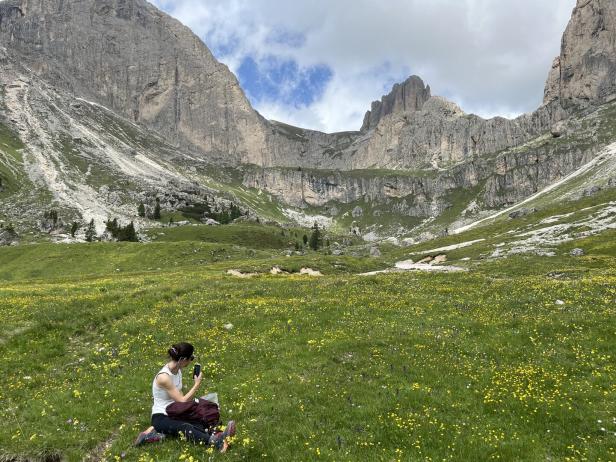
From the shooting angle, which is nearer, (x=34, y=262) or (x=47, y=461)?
(x=47, y=461)

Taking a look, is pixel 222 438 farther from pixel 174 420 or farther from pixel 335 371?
pixel 335 371

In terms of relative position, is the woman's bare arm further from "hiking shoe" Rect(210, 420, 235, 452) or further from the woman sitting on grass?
"hiking shoe" Rect(210, 420, 235, 452)

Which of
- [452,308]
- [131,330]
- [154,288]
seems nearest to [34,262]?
[154,288]

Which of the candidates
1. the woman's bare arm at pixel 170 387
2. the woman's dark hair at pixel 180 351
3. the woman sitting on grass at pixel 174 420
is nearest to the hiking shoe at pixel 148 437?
the woman sitting on grass at pixel 174 420

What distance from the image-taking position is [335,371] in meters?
18.2

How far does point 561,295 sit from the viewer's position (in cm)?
2769

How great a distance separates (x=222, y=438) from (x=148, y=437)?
245cm

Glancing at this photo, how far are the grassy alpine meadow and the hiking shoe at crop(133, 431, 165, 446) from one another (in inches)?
9.7

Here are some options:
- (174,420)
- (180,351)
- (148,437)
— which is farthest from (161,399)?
(180,351)

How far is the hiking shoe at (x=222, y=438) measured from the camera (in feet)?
39.6

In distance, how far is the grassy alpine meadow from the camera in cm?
1237

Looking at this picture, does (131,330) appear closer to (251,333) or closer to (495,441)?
(251,333)

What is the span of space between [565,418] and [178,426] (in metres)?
12.1

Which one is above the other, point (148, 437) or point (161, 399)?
point (161, 399)
